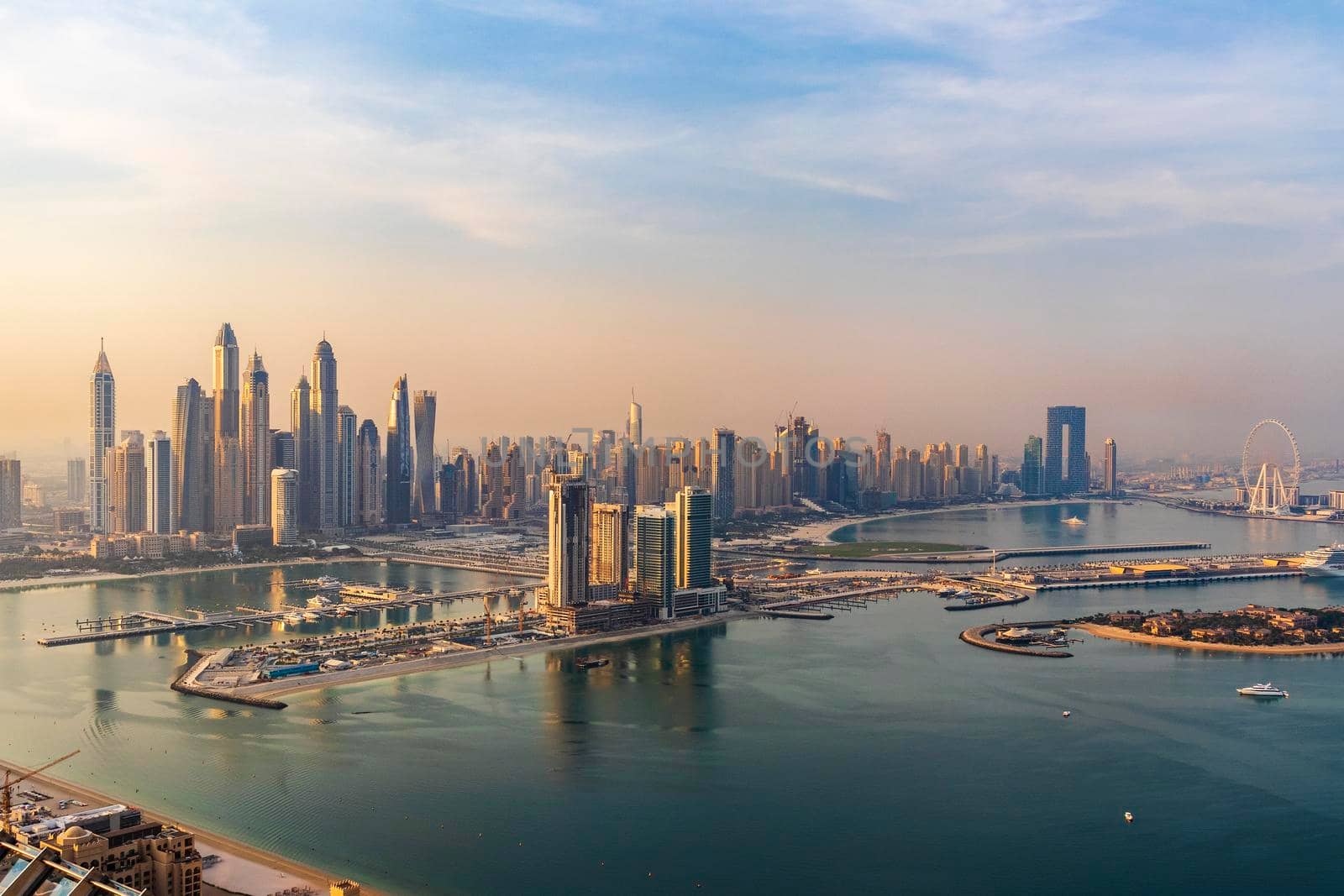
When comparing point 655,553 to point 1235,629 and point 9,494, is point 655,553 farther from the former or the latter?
point 9,494

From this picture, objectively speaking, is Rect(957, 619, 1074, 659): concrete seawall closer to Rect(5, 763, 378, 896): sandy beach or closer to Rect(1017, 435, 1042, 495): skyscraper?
Rect(5, 763, 378, 896): sandy beach

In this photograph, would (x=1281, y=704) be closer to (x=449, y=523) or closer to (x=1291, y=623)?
(x=1291, y=623)

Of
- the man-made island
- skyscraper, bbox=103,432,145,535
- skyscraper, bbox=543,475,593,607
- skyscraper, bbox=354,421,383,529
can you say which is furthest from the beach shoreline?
skyscraper, bbox=103,432,145,535

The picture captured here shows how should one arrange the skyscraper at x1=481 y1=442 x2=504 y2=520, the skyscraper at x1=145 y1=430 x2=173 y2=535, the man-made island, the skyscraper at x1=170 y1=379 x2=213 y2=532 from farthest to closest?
the skyscraper at x1=481 y1=442 x2=504 y2=520 → the skyscraper at x1=170 y1=379 x2=213 y2=532 → the skyscraper at x1=145 y1=430 x2=173 y2=535 → the man-made island

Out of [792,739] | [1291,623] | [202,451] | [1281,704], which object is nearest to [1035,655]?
[1281,704]

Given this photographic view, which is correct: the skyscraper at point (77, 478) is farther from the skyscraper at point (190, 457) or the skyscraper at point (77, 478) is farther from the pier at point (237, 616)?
the pier at point (237, 616)

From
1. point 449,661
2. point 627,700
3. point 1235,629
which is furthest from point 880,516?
point 627,700

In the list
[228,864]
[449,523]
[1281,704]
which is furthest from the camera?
[449,523]
